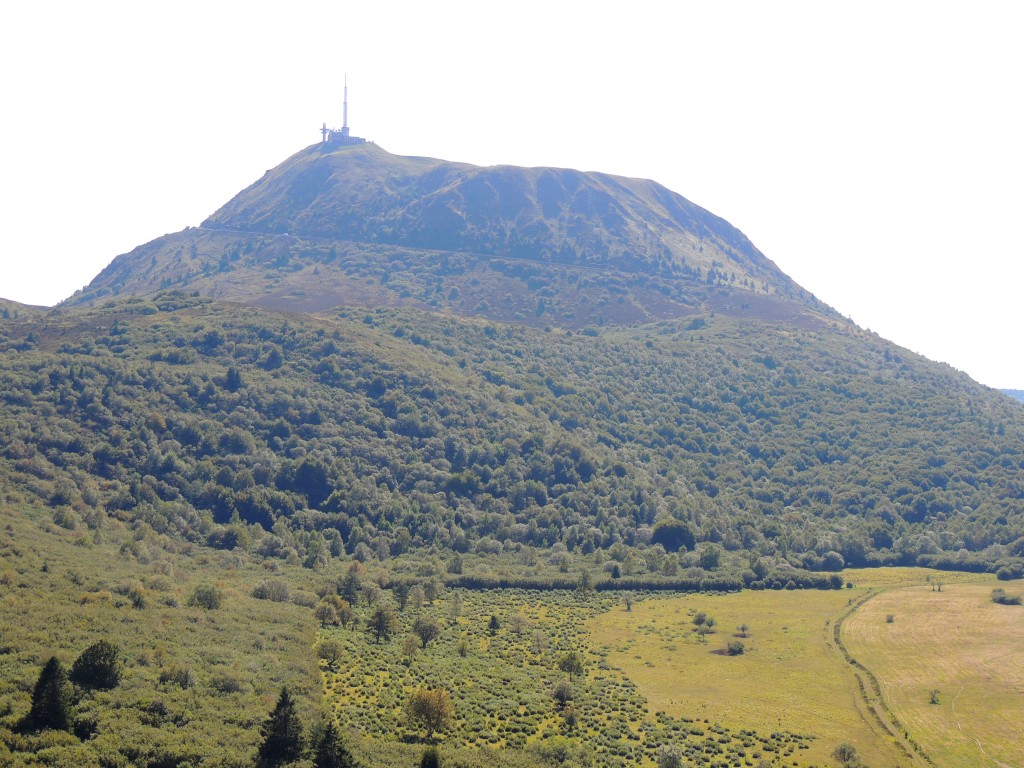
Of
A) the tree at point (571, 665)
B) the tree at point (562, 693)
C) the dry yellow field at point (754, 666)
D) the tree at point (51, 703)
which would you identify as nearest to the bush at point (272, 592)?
the tree at point (571, 665)

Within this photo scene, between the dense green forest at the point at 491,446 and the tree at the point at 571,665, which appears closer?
the tree at the point at 571,665

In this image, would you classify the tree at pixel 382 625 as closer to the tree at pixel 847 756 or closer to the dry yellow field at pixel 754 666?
the dry yellow field at pixel 754 666

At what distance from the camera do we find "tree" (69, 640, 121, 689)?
139ft

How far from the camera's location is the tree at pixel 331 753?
3844cm

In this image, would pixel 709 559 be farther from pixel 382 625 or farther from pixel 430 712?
pixel 430 712

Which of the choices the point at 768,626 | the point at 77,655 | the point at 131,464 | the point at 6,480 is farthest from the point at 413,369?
the point at 77,655

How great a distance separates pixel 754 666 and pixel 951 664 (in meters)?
15.5

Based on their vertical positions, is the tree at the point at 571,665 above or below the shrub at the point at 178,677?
below

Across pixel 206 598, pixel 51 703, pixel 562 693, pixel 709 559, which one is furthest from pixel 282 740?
pixel 709 559

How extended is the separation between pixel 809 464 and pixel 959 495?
73.9ft

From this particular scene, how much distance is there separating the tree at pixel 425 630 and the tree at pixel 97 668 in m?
27.0

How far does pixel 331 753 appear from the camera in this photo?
38594mm

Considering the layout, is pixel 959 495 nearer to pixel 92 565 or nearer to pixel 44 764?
pixel 92 565

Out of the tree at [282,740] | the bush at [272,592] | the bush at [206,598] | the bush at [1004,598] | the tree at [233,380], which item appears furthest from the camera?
the tree at [233,380]
